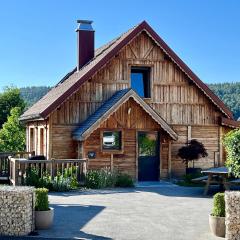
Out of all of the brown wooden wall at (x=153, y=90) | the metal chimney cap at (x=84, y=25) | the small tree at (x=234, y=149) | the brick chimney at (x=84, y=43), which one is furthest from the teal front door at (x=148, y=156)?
the small tree at (x=234, y=149)

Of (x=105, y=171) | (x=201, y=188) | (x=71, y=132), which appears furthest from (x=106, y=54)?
(x=201, y=188)

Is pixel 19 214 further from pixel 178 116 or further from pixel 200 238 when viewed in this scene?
pixel 178 116

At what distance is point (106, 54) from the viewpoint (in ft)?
81.3

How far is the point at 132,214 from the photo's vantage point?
599 inches

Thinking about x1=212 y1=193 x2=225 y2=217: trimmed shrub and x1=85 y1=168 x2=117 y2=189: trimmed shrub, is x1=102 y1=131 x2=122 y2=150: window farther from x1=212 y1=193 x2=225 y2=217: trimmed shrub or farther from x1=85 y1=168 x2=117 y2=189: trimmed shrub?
x1=212 y1=193 x2=225 y2=217: trimmed shrub

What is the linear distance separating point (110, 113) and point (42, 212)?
1085 centimetres

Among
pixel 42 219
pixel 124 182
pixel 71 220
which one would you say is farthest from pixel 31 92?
pixel 42 219

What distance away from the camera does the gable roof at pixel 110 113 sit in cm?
2300

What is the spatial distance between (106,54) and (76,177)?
620 centimetres

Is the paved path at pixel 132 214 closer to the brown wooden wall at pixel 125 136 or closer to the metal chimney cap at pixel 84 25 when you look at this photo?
the brown wooden wall at pixel 125 136

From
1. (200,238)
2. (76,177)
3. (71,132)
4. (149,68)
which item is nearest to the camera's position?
(200,238)

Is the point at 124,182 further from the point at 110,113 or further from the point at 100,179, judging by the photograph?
the point at 110,113

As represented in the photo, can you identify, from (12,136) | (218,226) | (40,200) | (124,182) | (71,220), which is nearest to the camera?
(218,226)

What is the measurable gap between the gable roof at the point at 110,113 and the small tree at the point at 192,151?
58.6 inches
